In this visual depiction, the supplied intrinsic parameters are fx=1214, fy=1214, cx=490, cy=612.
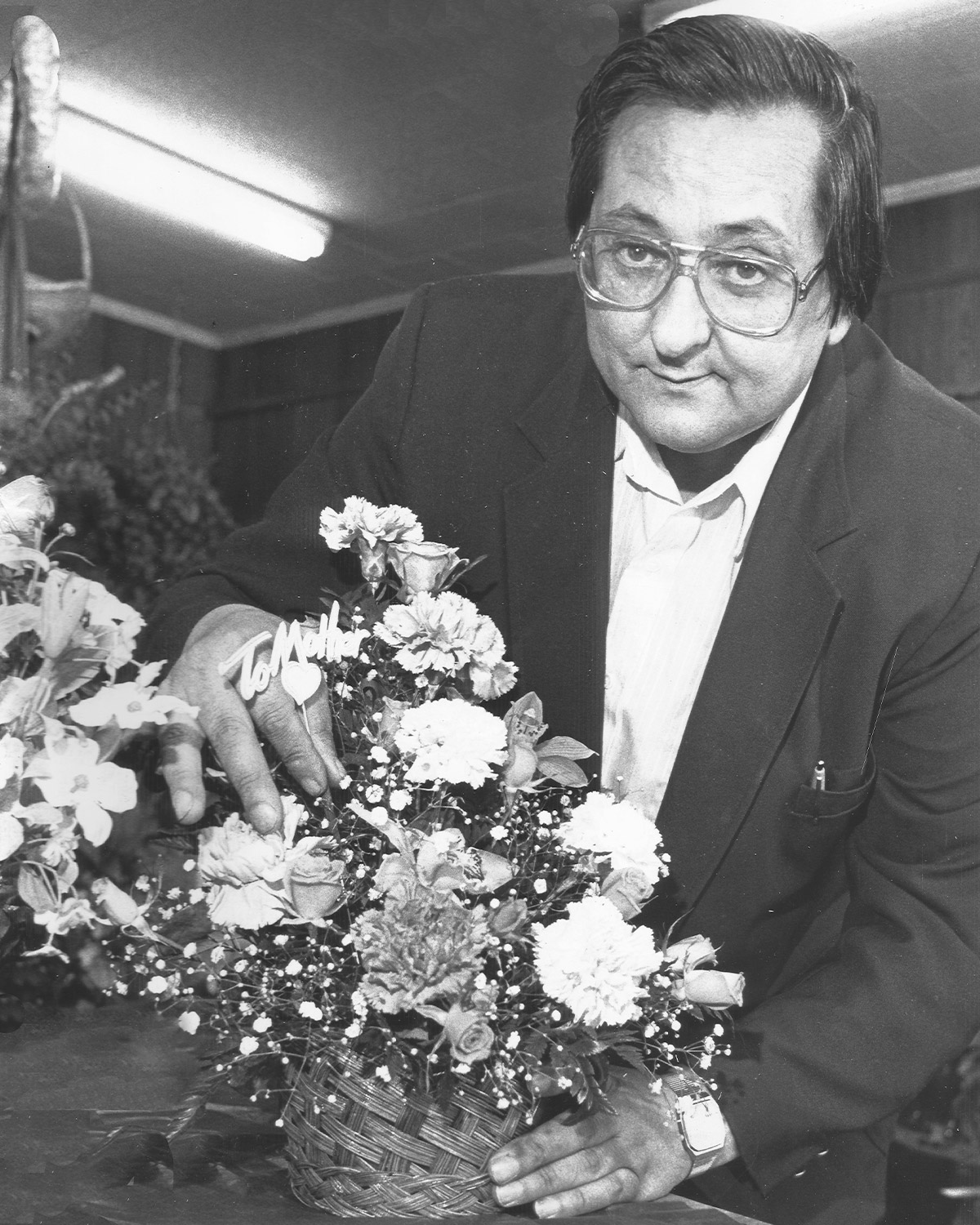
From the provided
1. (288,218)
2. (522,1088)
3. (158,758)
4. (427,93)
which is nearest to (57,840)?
(158,758)

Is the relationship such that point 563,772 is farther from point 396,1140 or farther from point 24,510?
point 24,510

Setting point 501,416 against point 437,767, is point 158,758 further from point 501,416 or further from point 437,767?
point 501,416

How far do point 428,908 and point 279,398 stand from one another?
2.54 ft

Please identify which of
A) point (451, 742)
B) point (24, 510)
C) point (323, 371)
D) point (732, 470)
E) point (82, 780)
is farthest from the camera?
point (323, 371)

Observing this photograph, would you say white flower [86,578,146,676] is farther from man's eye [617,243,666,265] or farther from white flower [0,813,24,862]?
man's eye [617,243,666,265]

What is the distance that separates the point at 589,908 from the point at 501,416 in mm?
629

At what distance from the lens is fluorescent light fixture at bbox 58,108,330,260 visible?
1.49 meters

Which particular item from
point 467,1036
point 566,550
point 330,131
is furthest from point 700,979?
point 330,131

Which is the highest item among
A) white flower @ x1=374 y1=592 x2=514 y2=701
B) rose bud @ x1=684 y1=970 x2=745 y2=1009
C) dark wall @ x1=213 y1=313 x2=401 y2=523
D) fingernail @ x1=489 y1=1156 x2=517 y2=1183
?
dark wall @ x1=213 y1=313 x2=401 y2=523

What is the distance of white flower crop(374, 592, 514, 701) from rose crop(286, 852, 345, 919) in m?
0.19

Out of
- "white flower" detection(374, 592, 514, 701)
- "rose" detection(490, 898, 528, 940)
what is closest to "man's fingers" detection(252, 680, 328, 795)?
"white flower" detection(374, 592, 514, 701)

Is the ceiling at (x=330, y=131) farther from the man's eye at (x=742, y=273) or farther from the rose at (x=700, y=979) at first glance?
the rose at (x=700, y=979)

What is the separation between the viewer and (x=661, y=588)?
1.31 metres

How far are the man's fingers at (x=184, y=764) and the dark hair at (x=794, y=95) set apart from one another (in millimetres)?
664
